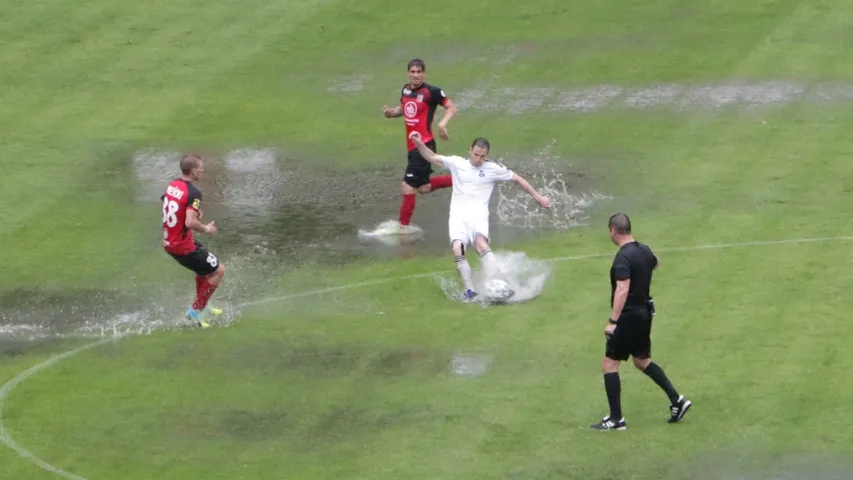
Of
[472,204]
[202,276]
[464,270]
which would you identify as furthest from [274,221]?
[464,270]

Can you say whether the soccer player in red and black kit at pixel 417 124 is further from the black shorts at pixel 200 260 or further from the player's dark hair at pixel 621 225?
the player's dark hair at pixel 621 225

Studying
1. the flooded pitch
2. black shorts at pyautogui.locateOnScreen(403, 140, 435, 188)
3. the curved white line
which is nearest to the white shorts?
the curved white line

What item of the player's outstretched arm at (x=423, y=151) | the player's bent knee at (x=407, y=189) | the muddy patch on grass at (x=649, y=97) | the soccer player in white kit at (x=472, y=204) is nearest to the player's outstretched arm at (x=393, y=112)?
the player's bent knee at (x=407, y=189)

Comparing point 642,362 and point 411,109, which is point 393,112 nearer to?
point 411,109

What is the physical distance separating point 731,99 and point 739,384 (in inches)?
499

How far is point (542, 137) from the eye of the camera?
84.6 ft

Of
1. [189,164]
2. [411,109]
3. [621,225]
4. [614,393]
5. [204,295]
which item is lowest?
[204,295]

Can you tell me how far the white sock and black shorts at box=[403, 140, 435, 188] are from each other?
3.00 metres

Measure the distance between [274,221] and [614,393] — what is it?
936 centimetres

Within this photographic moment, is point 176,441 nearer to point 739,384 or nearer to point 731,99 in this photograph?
point 739,384

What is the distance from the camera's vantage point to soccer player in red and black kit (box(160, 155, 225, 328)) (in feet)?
55.4

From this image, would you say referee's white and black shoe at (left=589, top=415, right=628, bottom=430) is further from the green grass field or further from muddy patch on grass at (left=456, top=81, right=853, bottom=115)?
muddy patch on grass at (left=456, top=81, right=853, bottom=115)

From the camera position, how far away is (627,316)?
45.1 ft

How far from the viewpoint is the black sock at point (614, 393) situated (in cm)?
1391
